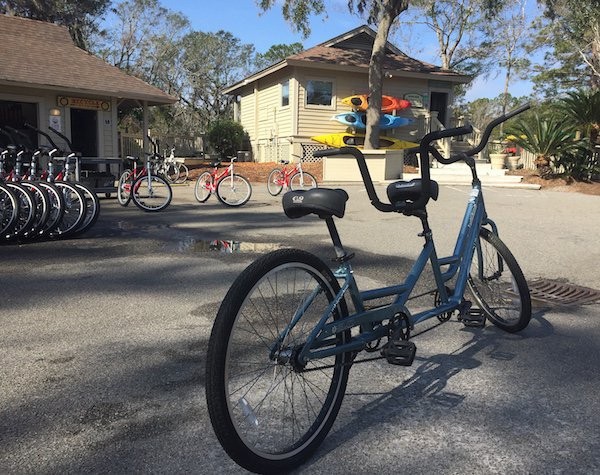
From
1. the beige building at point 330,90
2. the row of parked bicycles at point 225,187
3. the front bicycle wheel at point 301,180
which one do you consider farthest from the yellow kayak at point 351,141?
the row of parked bicycles at point 225,187

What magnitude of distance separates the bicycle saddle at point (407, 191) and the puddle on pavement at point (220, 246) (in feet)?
13.4

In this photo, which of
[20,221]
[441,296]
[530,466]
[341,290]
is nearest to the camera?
[530,466]

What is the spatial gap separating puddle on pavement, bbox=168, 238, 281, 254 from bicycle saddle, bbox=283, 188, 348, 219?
454cm

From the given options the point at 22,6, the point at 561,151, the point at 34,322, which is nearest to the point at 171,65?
the point at 22,6

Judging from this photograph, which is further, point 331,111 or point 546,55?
point 546,55

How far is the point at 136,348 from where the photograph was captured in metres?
3.79

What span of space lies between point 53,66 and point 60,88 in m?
1.55

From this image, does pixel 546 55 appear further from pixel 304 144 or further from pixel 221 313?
pixel 221 313

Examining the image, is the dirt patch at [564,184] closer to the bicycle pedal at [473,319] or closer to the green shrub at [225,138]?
the bicycle pedal at [473,319]

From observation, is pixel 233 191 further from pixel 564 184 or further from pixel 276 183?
pixel 564 184

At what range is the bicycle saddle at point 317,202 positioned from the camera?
8.32 ft

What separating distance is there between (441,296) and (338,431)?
120 cm

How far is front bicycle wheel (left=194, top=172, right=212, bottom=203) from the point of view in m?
12.5

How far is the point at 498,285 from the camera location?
13.7ft
